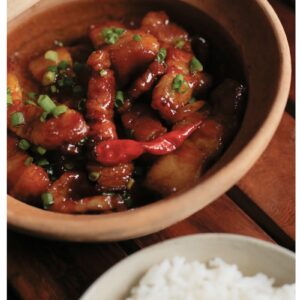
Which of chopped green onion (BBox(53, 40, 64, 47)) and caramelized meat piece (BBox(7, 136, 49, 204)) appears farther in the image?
chopped green onion (BBox(53, 40, 64, 47))

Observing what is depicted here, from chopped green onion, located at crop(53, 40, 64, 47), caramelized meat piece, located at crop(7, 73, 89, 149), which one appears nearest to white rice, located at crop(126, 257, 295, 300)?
caramelized meat piece, located at crop(7, 73, 89, 149)

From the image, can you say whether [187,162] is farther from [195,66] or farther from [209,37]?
[209,37]

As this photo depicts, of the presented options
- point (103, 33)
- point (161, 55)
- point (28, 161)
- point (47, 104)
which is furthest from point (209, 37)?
point (28, 161)

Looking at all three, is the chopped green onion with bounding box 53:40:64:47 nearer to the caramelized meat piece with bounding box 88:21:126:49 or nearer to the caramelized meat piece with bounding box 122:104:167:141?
the caramelized meat piece with bounding box 88:21:126:49

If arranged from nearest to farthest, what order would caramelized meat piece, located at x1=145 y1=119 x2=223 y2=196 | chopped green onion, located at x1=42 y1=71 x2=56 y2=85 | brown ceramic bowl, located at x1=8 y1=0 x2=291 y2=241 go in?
brown ceramic bowl, located at x1=8 y1=0 x2=291 y2=241 → caramelized meat piece, located at x1=145 y1=119 x2=223 y2=196 → chopped green onion, located at x1=42 y1=71 x2=56 y2=85

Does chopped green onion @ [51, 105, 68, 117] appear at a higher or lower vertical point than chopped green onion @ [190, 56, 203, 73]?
higher

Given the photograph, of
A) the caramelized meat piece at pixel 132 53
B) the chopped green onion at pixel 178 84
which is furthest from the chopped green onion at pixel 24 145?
the chopped green onion at pixel 178 84

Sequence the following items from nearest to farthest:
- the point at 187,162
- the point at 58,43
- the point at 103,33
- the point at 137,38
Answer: the point at 187,162 < the point at 137,38 < the point at 103,33 < the point at 58,43

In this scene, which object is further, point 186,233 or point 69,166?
point 186,233

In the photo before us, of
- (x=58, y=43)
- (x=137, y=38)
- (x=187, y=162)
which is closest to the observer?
(x=187, y=162)
